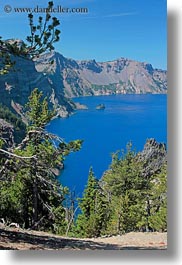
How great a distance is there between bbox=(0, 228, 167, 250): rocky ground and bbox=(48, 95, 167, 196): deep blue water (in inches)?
21.6

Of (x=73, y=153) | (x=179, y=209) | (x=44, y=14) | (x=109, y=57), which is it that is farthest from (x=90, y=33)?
(x=179, y=209)

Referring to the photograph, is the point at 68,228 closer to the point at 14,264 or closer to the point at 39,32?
the point at 14,264

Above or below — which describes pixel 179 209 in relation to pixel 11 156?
below

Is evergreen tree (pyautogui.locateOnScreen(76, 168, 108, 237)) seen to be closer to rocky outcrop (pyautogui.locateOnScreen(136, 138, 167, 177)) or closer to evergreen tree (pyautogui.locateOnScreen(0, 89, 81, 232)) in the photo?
evergreen tree (pyautogui.locateOnScreen(0, 89, 81, 232))

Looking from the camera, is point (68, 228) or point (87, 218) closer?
point (68, 228)

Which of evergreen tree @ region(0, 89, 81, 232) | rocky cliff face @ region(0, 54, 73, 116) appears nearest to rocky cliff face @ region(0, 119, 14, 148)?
evergreen tree @ region(0, 89, 81, 232)

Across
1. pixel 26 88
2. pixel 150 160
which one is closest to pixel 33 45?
pixel 26 88

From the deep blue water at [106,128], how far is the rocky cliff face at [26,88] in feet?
0.84

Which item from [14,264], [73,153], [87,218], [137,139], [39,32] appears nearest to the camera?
[39,32]

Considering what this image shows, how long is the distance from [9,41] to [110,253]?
188 centimetres

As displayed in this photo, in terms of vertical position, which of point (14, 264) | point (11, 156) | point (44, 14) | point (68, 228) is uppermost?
point (44, 14)

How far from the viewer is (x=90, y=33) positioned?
4348 millimetres

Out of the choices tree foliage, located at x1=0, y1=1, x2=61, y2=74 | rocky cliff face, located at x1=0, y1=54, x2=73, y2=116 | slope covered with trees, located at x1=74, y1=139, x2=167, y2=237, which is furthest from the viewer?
slope covered with trees, located at x1=74, y1=139, x2=167, y2=237

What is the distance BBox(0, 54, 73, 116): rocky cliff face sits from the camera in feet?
13.7
